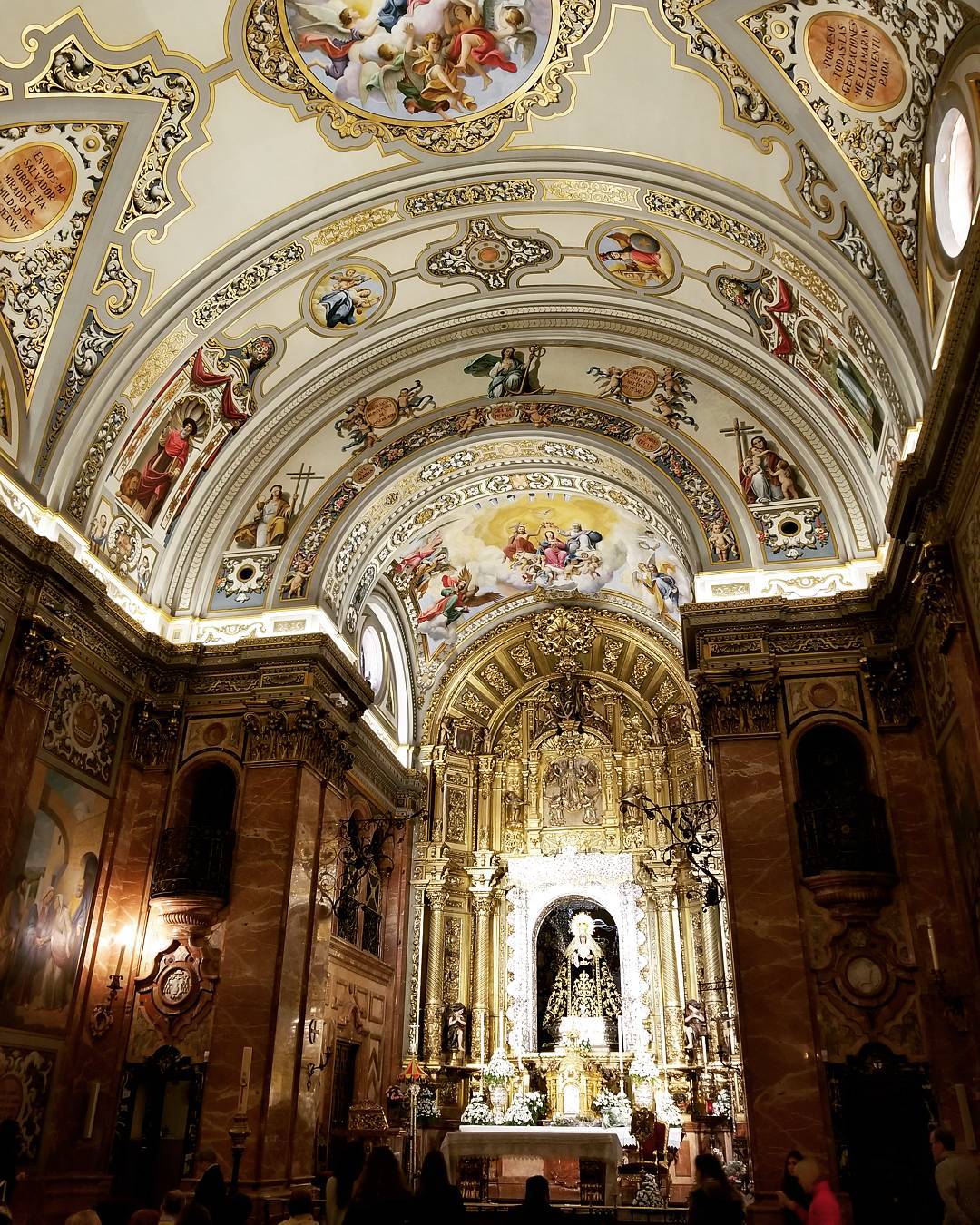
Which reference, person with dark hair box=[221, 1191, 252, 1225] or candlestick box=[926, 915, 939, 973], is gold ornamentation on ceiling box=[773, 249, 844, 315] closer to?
candlestick box=[926, 915, 939, 973]

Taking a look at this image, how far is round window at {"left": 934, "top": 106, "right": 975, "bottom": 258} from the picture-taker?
9.37m

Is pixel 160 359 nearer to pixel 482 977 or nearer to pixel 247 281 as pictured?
pixel 247 281

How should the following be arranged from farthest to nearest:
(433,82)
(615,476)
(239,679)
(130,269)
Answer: (615,476) < (239,679) < (130,269) < (433,82)

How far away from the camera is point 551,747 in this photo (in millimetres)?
23219

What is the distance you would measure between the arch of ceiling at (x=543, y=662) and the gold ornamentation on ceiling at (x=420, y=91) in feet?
39.6

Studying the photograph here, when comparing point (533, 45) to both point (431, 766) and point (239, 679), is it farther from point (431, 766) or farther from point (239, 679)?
point (431, 766)

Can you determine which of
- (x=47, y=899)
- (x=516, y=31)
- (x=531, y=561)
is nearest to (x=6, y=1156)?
(x=47, y=899)

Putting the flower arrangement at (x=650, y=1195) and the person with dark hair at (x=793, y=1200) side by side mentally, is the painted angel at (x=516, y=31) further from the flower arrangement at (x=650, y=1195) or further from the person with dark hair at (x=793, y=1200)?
the flower arrangement at (x=650, y=1195)

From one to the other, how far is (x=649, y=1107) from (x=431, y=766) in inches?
315

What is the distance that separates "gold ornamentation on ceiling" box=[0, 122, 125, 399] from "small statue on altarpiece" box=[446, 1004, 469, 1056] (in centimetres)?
1382

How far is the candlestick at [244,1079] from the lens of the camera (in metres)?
12.8

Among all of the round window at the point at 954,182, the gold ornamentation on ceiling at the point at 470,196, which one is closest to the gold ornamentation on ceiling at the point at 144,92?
the gold ornamentation on ceiling at the point at 470,196

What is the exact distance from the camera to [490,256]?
587 inches

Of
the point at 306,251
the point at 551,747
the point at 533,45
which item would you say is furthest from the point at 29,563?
the point at 551,747
